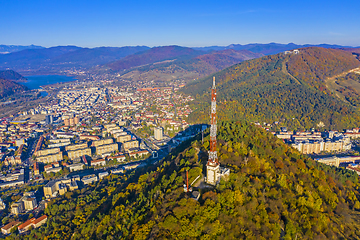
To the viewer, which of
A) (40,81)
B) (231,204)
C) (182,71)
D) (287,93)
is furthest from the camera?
(182,71)

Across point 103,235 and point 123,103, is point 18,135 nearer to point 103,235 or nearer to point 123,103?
point 123,103

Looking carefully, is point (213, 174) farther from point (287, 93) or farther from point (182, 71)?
point (182, 71)

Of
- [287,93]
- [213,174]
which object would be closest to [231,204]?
[213,174]

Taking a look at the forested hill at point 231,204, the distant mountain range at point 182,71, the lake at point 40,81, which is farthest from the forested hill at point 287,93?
the lake at point 40,81

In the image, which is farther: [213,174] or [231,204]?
[213,174]

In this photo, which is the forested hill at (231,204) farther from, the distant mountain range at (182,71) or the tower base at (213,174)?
the distant mountain range at (182,71)

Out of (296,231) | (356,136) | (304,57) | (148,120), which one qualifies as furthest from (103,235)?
(304,57)
